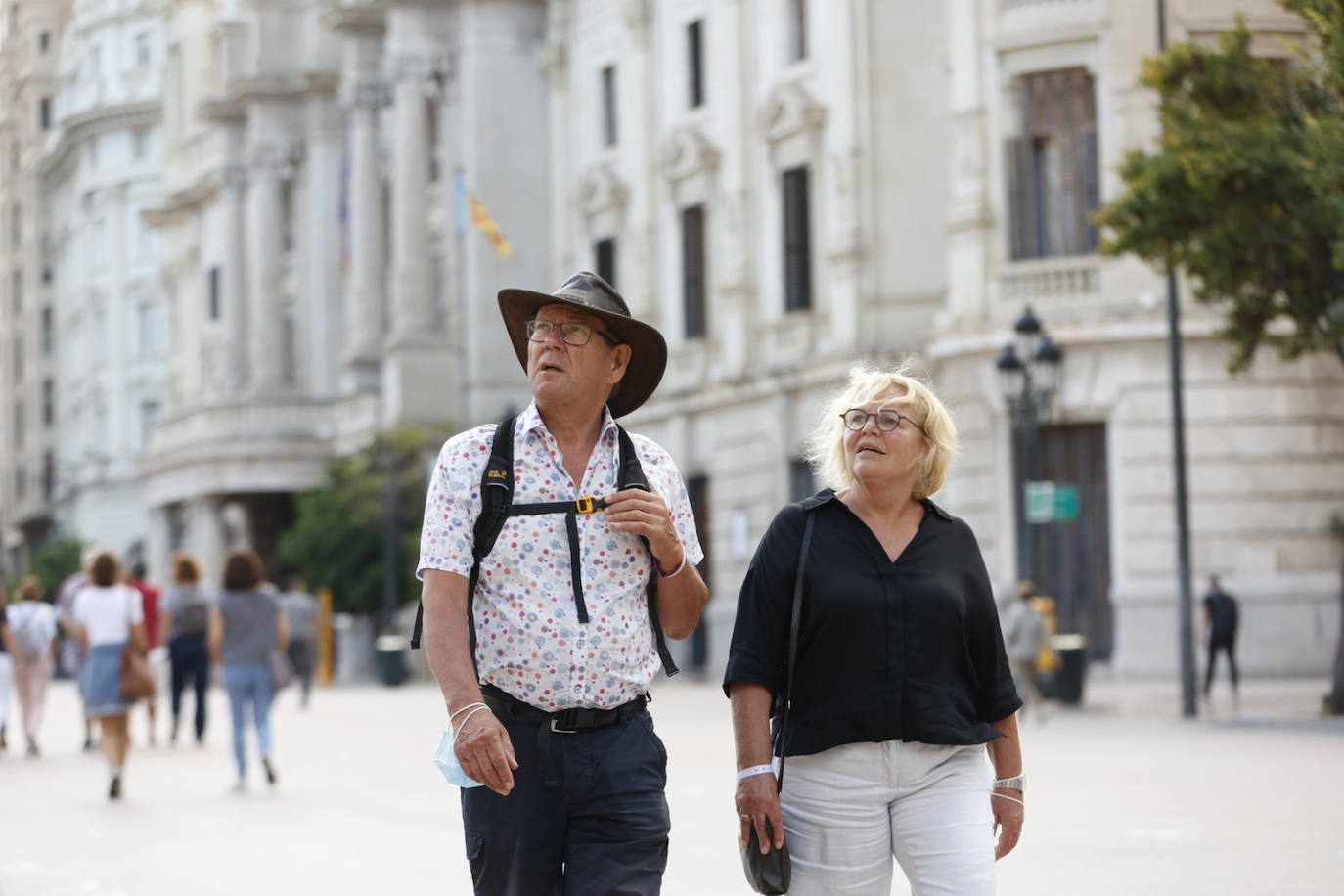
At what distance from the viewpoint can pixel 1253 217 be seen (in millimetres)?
22984

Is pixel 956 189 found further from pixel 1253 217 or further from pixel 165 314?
pixel 165 314

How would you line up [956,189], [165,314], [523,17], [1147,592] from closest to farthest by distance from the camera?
[1147,592] < [956,189] < [523,17] < [165,314]

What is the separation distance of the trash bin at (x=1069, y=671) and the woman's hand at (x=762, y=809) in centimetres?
2153

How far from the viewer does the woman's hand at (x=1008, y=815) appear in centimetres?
639

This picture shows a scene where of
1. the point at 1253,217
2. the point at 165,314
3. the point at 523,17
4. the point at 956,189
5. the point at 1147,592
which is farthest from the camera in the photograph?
the point at 165,314

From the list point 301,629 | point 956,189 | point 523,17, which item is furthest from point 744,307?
point 523,17

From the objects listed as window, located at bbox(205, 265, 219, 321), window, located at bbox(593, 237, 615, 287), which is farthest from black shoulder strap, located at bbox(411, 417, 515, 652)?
window, located at bbox(205, 265, 219, 321)

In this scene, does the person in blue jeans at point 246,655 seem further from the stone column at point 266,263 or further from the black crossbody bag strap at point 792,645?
the stone column at point 266,263

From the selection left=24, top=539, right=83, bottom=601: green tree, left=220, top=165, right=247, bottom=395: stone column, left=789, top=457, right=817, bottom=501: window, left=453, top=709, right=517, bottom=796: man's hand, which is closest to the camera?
left=453, top=709, right=517, bottom=796: man's hand

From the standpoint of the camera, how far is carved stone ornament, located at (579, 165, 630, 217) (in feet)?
155

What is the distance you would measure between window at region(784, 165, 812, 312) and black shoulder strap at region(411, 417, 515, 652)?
3400cm

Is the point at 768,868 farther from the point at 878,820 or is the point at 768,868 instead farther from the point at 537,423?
the point at 537,423

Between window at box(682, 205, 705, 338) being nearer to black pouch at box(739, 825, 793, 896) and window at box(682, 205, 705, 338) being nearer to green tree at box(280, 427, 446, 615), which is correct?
green tree at box(280, 427, 446, 615)

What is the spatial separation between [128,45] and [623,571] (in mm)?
92982
